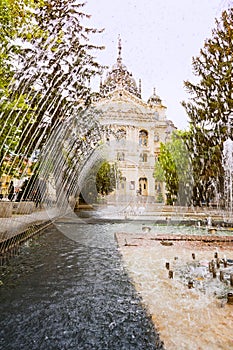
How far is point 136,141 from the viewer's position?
170 feet

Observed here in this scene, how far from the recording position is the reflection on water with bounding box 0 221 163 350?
10.6ft

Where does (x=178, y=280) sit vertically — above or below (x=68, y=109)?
below

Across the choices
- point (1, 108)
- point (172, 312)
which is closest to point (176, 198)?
point (1, 108)

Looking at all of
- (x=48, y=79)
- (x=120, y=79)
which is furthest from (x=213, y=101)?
(x=120, y=79)

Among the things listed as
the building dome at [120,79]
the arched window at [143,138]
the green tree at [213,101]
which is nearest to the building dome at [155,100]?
the building dome at [120,79]

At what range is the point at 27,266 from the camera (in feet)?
21.1

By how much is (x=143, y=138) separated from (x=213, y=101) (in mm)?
26184

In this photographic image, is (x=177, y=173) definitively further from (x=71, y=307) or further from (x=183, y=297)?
(x=71, y=307)

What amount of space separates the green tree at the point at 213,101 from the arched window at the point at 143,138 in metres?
23.7

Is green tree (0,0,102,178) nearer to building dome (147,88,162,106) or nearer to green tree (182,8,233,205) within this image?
green tree (182,8,233,205)

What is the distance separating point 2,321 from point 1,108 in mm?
6651

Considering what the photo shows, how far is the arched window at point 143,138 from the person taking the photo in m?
52.7

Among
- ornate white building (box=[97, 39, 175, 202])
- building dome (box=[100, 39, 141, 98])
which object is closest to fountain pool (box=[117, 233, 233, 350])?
ornate white building (box=[97, 39, 175, 202])

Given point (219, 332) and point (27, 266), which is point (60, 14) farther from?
point (219, 332)
